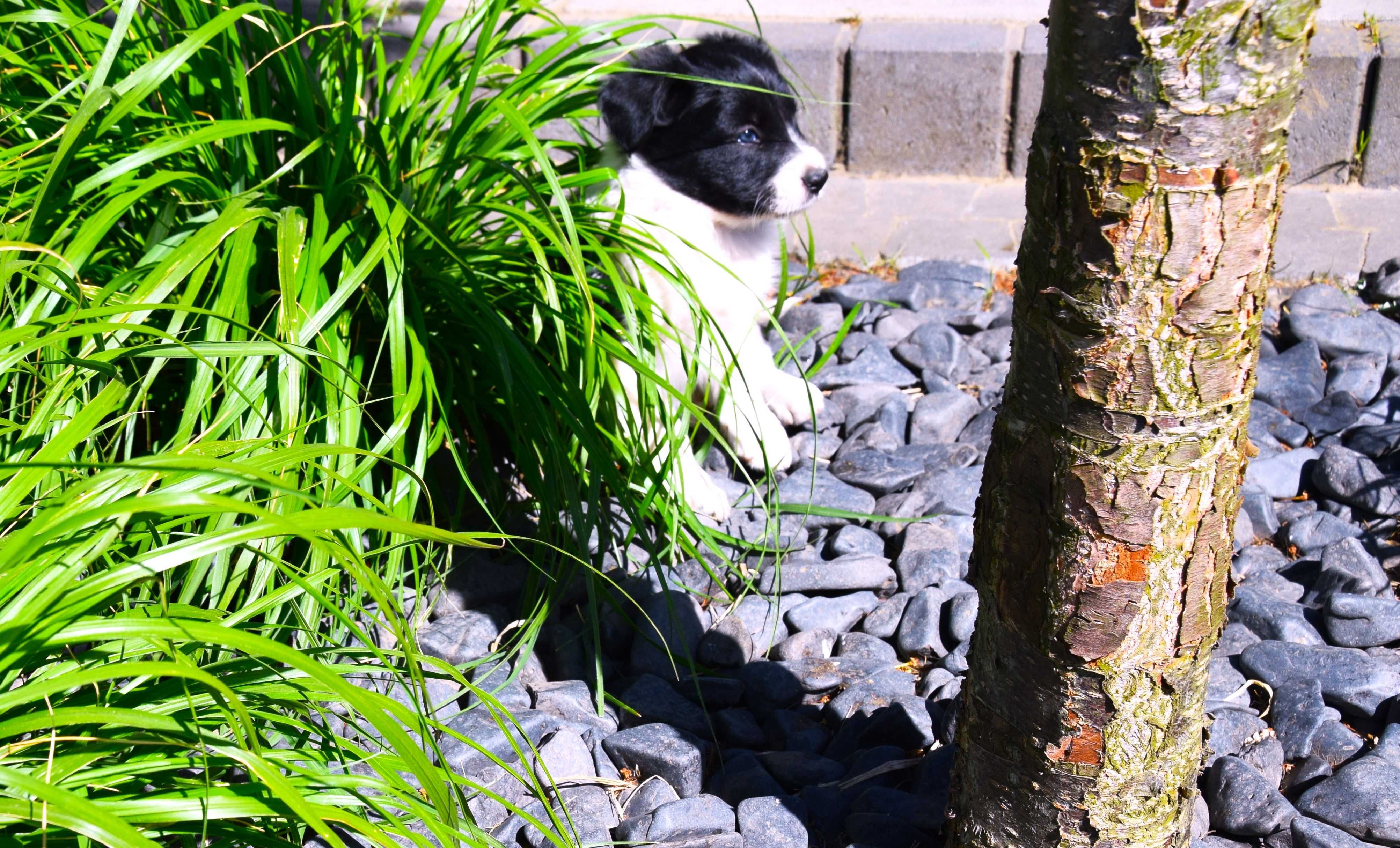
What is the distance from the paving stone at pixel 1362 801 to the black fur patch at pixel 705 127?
5.23ft

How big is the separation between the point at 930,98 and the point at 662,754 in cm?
302

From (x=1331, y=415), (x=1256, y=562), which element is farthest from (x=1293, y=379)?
(x=1256, y=562)

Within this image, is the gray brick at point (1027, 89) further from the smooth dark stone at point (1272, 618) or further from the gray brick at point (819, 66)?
the smooth dark stone at point (1272, 618)

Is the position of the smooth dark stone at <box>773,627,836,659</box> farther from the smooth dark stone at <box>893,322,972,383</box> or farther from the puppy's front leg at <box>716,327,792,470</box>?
the smooth dark stone at <box>893,322,972,383</box>

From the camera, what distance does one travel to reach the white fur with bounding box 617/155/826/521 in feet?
8.39

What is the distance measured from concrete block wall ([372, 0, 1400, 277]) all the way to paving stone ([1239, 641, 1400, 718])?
1944 mm

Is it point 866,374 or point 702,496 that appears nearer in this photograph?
point 702,496

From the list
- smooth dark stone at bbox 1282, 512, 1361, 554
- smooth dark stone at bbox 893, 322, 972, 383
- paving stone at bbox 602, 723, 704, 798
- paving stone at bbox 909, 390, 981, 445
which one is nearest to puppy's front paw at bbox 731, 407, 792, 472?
paving stone at bbox 909, 390, 981, 445

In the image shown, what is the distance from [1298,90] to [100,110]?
203 centimetres

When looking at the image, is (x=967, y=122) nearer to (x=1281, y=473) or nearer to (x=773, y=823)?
(x=1281, y=473)

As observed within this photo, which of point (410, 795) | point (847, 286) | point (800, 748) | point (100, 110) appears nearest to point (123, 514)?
point (410, 795)

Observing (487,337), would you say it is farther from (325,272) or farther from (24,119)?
(24,119)

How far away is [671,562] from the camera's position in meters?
2.30

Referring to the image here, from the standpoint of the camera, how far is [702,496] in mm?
2438
